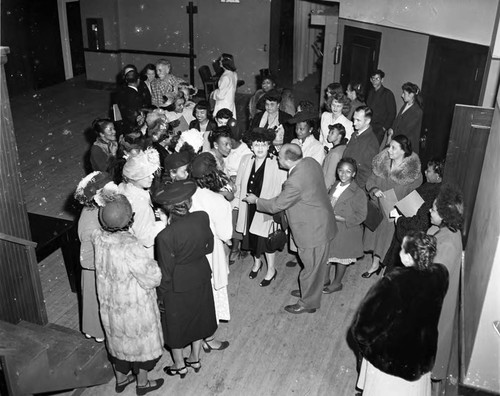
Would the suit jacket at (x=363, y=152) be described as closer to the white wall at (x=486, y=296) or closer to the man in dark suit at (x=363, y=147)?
the man in dark suit at (x=363, y=147)

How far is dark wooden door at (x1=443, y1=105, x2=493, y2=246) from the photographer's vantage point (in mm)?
4395

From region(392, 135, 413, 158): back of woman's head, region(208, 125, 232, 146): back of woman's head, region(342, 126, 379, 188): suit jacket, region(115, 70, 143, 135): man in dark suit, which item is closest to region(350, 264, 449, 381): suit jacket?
region(392, 135, 413, 158): back of woman's head

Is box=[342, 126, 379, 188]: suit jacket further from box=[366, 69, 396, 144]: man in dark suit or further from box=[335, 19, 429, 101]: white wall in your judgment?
box=[335, 19, 429, 101]: white wall

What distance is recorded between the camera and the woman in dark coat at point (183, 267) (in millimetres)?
3668

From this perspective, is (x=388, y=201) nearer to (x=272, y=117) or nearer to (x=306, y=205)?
(x=306, y=205)

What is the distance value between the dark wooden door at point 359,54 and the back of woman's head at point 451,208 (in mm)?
5282

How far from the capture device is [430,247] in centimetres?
326

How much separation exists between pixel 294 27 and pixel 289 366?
10480mm

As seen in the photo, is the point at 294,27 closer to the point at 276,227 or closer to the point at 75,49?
the point at 75,49

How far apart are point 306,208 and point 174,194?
4.50ft

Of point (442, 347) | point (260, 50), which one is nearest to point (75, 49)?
point (260, 50)

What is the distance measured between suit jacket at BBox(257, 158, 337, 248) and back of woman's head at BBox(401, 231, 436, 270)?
1414 mm

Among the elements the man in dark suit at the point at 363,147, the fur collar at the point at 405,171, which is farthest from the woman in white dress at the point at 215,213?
the man in dark suit at the point at 363,147

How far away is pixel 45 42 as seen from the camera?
43.6 feet
